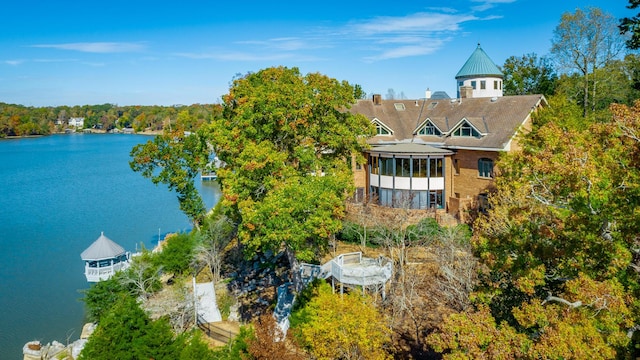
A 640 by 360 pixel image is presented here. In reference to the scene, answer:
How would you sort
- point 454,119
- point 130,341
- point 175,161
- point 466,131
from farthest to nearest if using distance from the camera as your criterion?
point 175,161 → point 454,119 → point 466,131 → point 130,341

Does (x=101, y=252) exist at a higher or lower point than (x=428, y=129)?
lower

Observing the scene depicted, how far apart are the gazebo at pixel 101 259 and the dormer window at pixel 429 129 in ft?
73.4

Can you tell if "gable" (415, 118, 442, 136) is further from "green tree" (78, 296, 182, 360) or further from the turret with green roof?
"green tree" (78, 296, 182, 360)

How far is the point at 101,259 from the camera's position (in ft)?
106

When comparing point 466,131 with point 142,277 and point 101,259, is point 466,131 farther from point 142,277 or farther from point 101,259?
point 101,259

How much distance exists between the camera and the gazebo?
106ft

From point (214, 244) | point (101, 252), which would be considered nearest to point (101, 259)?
point (101, 252)

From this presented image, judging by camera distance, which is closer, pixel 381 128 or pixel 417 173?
pixel 417 173

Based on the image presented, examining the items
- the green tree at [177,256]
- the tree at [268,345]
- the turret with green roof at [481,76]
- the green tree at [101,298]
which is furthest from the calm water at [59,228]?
the turret with green roof at [481,76]

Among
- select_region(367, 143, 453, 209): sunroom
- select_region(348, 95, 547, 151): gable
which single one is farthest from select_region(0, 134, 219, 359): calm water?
select_region(348, 95, 547, 151): gable

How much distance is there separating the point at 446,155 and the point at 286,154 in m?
14.6

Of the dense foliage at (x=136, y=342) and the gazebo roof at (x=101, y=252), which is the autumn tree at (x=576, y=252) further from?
the gazebo roof at (x=101, y=252)

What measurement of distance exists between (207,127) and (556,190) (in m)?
16.6

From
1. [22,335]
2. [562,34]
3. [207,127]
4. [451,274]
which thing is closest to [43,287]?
[22,335]
